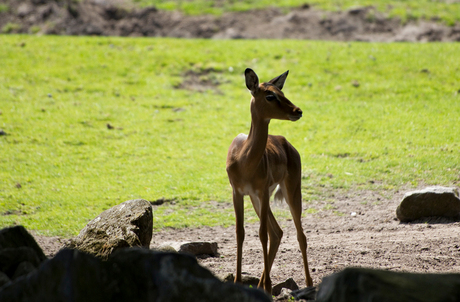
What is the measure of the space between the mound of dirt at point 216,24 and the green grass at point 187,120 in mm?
3100

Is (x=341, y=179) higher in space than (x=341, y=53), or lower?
lower

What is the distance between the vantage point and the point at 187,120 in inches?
600

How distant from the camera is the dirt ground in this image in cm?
632

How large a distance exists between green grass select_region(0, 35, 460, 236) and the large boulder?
192 inches

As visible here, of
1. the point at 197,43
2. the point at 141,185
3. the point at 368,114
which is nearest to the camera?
the point at 141,185

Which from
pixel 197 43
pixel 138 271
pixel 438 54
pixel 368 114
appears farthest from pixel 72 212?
pixel 438 54

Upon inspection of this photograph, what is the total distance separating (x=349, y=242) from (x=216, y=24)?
20.3 metres

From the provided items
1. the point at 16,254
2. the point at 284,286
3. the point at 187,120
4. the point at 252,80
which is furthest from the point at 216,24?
the point at 16,254

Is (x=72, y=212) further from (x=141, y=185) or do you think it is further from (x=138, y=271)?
(x=138, y=271)

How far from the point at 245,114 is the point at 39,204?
25.3 ft

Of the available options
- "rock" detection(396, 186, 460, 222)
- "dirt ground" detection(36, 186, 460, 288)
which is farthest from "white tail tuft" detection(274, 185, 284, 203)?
"rock" detection(396, 186, 460, 222)

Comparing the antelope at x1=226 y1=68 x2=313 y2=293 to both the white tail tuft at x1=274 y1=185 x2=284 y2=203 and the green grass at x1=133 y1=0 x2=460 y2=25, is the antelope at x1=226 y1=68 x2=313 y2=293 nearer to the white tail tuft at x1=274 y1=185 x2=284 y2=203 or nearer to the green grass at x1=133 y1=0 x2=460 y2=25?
the white tail tuft at x1=274 y1=185 x2=284 y2=203

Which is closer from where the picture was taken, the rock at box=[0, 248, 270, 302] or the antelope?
the rock at box=[0, 248, 270, 302]

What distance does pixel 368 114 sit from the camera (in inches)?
591
